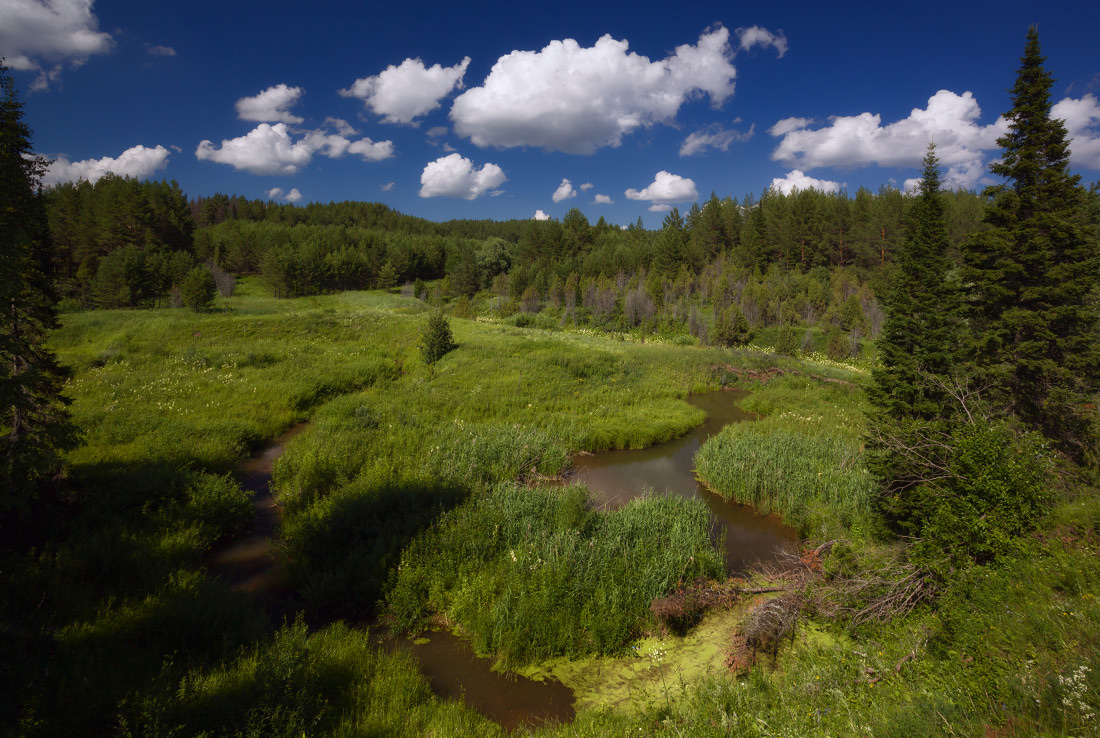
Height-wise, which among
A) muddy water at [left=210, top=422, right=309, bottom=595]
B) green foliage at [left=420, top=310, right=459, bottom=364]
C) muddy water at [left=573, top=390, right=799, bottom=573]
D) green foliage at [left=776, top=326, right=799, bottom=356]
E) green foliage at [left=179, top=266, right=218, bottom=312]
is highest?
green foliage at [left=179, top=266, right=218, bottom=312]

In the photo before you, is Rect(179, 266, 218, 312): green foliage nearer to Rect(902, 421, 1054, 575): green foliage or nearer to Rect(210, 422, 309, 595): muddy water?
Rect(210, 422, 309, 595): muddy water

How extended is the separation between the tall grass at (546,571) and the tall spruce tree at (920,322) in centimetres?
547

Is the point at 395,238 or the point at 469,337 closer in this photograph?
the point at 469,337

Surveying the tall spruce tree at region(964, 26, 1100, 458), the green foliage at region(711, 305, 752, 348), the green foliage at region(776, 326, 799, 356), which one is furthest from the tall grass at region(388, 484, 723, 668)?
the green foliage at region(711, 305, 752, 348)

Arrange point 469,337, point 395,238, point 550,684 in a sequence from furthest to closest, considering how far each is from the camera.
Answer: point 395,238
point 469,337
point 550,684

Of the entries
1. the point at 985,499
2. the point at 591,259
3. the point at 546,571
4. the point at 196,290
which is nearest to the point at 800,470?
the point at 985,499

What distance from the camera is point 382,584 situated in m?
7.41

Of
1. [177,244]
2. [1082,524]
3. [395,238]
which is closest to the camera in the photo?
[1082,524]

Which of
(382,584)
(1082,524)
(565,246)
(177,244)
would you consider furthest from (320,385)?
(565,246)

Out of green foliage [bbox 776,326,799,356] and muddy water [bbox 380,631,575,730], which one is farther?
green foliage [bbox 776,326,799,356]

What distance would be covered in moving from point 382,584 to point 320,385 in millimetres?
13019

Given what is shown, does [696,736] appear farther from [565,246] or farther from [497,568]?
[565,246]

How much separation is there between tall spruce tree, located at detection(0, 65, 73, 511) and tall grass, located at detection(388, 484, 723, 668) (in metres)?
5.88

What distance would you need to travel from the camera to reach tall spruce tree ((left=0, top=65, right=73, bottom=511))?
21.4 ft
